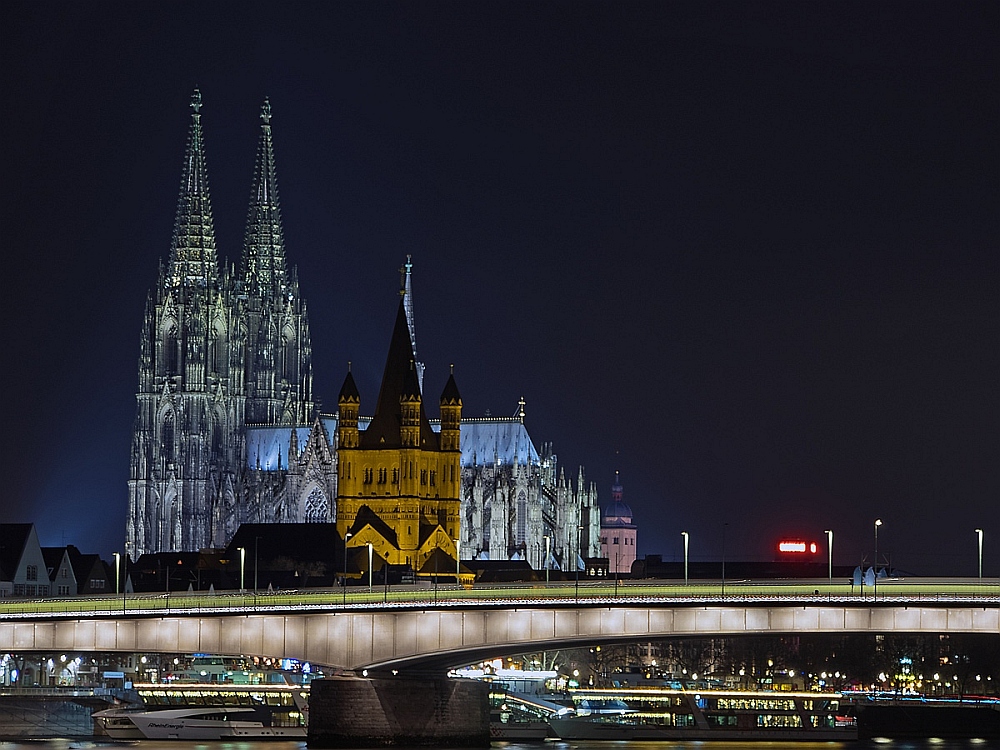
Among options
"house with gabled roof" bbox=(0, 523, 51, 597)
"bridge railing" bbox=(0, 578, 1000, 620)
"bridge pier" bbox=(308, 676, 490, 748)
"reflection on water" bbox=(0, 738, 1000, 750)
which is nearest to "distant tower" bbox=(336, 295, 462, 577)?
"house with gabled roof" bbox=(0, 523, 51, 597)

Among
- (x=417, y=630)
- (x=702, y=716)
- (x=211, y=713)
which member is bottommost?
(x=702, y=716)

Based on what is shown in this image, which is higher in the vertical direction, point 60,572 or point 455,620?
point 60,572

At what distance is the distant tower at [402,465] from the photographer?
181500mm

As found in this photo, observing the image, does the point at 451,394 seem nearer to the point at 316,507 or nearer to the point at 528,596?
the point at 316,507

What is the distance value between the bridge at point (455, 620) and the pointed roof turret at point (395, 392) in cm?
9178

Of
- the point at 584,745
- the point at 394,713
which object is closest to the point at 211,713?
the point at 584,745

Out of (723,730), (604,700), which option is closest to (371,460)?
(604,700)

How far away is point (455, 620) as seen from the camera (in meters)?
90.8

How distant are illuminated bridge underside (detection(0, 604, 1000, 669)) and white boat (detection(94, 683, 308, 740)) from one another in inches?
847

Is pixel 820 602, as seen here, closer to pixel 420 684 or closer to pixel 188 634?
pixel 420 684

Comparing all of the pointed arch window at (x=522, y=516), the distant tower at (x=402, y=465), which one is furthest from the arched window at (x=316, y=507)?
the pointed arch window at (x=522, y=516)

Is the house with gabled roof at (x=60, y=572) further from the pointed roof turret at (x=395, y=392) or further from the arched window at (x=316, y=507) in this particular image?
the arched window at (x=316, y=507)

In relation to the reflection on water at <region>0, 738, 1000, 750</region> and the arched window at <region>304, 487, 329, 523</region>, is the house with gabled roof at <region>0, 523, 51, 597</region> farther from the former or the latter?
the arched window at <region>304, 487, 329, 523</region>

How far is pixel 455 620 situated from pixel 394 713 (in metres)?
5.02
